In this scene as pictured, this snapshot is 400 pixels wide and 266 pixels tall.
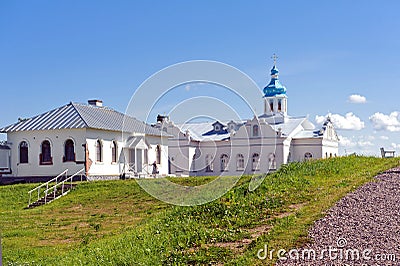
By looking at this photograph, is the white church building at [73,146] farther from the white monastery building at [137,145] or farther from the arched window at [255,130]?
the arched window at [255,130]

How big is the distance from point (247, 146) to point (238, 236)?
3619 cm

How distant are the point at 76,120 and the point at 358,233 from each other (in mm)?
23853

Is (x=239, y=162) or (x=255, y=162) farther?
(x=239, y=162)

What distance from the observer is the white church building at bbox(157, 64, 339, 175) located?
149ft

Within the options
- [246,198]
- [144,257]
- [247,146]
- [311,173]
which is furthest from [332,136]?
[144,257]

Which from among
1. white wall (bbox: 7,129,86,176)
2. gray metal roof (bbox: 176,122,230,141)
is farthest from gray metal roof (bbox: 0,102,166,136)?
gray metal roof (bbox: 176,122,230,141)

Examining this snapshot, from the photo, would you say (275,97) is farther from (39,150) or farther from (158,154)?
(39,150)

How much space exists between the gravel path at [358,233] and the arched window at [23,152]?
950 inches

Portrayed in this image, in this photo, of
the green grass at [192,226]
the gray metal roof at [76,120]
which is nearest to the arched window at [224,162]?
the gray metal roof at [76,120]

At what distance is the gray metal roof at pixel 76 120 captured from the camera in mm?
30500

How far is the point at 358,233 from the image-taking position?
902 centimetres

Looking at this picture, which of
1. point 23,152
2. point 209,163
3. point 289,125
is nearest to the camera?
point 23,152

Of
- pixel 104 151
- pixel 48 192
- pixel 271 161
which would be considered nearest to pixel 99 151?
pixel 104 151

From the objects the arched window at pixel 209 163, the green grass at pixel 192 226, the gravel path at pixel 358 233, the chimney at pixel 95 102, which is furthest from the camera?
the arched window at pixel 209 163
